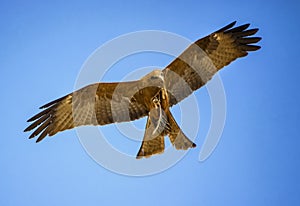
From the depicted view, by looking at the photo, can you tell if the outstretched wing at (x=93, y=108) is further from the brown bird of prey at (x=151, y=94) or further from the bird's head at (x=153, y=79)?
the bird's head at (x=153, y=79)

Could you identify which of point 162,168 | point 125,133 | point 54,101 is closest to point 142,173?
point 162,168

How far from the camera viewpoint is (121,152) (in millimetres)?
4039

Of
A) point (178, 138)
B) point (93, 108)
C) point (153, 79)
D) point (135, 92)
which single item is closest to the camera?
point (178, 138)

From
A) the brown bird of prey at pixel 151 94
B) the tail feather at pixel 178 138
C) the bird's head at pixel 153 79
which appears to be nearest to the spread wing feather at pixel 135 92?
the brown bird of prey at pixel 151 94

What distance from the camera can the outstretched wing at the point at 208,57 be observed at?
13.8ft

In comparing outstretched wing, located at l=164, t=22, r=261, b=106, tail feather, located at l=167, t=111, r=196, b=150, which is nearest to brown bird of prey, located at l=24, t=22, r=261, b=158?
outstretched wing, located at l=164, t=22, r=261, b=106

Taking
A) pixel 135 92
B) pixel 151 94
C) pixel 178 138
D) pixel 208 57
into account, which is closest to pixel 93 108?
pixel 135 92

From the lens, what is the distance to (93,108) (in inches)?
171

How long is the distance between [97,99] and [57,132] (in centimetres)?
50

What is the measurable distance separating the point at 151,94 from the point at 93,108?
0.70 metres

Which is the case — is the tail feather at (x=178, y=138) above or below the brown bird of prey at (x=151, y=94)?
below

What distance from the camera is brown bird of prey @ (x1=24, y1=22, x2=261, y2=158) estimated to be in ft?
13.0

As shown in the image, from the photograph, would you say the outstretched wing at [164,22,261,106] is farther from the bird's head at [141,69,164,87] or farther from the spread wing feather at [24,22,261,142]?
the bird's head at [141,69,164,87]

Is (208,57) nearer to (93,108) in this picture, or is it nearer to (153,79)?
(153,79)
